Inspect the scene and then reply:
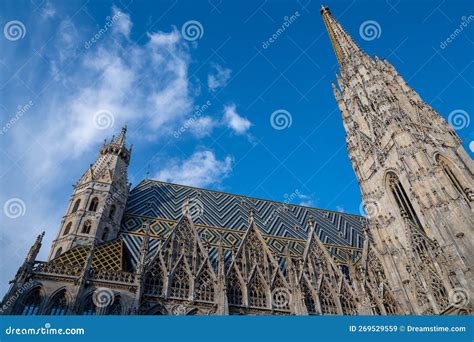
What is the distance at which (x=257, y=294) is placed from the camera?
1912 centimetres

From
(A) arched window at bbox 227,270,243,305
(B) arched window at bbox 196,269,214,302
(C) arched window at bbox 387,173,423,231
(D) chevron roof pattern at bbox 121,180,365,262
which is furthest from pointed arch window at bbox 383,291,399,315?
(B) arched window at bbox 196,269,214,302

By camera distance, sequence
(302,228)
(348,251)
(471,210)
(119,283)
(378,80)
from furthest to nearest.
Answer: (378,80) → (302,228) → (348,251) → (471,210) → (119,283)

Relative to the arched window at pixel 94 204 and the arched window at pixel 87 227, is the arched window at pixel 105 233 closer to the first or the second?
the arched window at pixel 87 227

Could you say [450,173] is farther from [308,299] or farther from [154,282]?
[154,282]

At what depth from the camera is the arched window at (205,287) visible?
18.1 m

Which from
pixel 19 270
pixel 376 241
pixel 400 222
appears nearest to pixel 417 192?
pixel 400 222

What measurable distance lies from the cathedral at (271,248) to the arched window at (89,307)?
0.04 meters

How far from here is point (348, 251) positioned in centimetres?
2602

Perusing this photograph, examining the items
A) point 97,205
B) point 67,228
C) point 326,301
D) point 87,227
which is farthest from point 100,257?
point 326,301

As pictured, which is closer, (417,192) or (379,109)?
(417,192)

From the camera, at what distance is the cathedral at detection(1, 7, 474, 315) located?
16.6 m

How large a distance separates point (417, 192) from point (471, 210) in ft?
10.2

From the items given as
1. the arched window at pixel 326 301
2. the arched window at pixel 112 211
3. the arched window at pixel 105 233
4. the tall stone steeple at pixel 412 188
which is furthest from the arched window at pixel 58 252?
the tall stone steeple at pixel 412 188

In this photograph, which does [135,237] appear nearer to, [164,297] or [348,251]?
[164,297]
